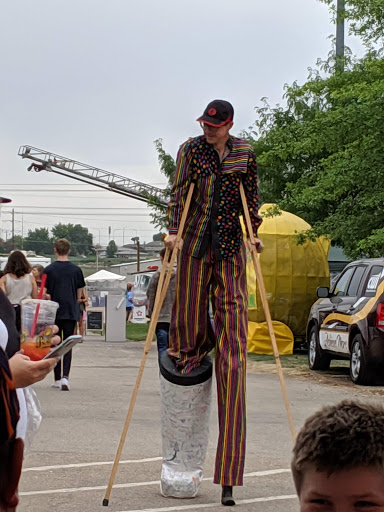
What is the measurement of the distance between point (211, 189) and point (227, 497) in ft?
5.79

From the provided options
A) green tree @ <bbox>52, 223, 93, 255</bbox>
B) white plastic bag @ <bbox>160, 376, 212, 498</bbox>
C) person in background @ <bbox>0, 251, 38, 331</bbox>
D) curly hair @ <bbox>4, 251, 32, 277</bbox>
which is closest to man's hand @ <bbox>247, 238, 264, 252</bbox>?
white plastic bag @ <bbox>160, 376, 212, 498</bbox>

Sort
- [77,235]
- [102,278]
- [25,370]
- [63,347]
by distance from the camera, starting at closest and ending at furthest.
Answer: [25,370], [63,347], [102,278], [77,235]

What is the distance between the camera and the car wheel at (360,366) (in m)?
15.1

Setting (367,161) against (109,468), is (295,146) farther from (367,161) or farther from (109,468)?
(109,468)

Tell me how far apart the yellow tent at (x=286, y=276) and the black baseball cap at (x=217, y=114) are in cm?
1649

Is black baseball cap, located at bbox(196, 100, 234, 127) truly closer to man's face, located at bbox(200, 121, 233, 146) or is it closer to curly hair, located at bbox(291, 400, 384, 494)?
man's face, located at bbox(200, 121, 233, 146)

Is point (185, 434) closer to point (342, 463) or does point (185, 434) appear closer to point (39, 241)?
point (342, 463)

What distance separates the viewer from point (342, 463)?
2.31 metres

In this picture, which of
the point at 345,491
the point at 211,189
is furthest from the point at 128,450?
the point at 345,491

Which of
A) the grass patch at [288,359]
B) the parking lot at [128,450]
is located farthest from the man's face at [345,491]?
the grass patch at [288,359]

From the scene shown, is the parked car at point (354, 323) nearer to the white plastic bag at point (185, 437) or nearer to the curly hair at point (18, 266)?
the curly hair at point (18, 266)

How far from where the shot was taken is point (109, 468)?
24.7ft

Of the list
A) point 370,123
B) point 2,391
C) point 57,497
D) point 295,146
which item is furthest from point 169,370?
point 295,146

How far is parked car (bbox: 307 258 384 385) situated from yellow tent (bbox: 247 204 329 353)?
181 inches
